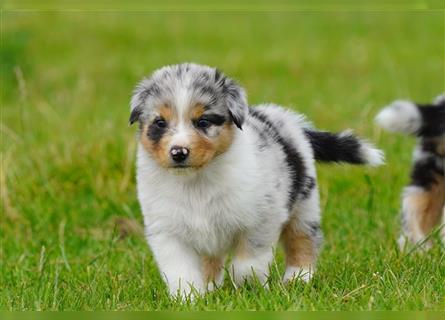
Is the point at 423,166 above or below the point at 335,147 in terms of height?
below

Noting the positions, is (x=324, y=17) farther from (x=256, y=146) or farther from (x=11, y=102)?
(x=256, y=146)

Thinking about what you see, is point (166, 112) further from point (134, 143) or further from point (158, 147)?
point (134, 143)

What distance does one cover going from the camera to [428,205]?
7930 mm

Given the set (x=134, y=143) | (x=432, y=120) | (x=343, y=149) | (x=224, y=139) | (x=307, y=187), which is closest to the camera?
(x=224, y=139)

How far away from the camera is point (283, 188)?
6.21 meters

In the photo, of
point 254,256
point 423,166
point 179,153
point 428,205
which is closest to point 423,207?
point 428,205

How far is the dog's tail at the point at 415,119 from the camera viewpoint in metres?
7.66

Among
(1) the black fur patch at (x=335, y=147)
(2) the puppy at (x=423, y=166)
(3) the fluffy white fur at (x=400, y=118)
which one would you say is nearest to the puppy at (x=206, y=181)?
(1) the black fur patch at (x=335, y=147)

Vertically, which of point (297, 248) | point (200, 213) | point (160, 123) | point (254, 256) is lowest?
point (297, 248)

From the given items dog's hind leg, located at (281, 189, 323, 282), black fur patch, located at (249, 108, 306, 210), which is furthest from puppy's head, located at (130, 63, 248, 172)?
dog's hind leg, located at (281, 189, 323, 282)

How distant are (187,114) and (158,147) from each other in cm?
24

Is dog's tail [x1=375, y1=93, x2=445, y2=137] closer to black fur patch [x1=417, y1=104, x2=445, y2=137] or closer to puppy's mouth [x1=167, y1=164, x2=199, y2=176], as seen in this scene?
black fur patch [x1=417, y1=104, x2=445, y2=137]

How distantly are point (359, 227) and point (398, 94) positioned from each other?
191 inches

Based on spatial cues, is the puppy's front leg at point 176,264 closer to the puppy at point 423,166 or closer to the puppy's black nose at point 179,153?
the puppy's black nose at point 179,153
